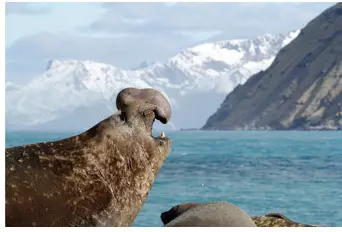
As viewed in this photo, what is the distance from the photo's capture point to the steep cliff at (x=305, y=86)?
515 feet

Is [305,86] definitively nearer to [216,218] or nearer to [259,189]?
[259,189]

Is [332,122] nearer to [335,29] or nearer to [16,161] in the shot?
[335,29]

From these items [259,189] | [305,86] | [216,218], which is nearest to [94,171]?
[216,218]

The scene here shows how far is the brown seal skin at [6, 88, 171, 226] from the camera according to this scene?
6.34 m

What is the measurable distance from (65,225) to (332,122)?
158 m

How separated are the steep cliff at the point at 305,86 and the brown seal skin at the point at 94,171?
150514mm

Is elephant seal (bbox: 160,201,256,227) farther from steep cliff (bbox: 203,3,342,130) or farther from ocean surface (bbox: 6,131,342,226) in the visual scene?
steep cliff (bbox: 203,3,342,130)

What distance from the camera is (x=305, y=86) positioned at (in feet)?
523

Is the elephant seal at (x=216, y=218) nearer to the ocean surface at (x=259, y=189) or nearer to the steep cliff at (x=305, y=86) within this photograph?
the ocean surface at (x=259, y=189)

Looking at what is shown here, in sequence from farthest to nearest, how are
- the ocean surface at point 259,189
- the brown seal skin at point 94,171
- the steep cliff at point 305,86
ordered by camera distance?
the steep cliff at point 305,86
the ocean surface at point 259,189
the brown seal skin at point 94,171

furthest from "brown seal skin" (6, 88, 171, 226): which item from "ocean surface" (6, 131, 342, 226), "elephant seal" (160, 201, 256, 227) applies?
"ocean surface" (6, 131, 342, 226)

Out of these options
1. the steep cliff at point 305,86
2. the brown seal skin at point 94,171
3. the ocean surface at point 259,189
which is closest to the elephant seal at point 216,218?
the brown seal skin at point 94,171

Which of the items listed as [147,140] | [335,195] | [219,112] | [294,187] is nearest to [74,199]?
[147,140]

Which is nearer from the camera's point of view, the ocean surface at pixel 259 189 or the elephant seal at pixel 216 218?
the elephant seal at pixel 216 218
